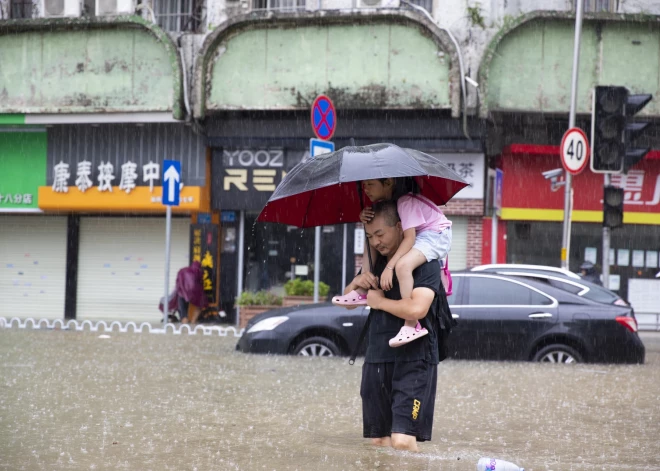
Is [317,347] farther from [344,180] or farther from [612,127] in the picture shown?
[344,180]

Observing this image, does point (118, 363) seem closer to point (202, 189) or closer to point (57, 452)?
point (57, 452)

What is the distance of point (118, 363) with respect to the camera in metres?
12.7

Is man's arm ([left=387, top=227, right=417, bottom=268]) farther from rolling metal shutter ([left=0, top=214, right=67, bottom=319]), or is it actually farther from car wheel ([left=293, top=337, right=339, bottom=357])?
rolling metal shutter ([left=0, top=214, right=67, bottom=319])

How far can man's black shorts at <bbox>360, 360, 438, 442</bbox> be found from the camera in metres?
5.64

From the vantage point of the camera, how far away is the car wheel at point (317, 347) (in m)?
13.3

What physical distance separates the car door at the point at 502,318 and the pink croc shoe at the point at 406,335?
304 inches

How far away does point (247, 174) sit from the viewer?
2283 cm

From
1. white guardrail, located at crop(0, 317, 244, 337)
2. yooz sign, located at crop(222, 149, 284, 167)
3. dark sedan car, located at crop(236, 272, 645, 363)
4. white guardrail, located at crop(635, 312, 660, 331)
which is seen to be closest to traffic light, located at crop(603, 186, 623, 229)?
dark sedan car, located at crop(236, 272, 645, 363)

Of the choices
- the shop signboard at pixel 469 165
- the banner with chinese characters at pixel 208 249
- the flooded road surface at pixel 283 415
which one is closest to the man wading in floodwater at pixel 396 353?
the flooded road surface at pixel 283 415

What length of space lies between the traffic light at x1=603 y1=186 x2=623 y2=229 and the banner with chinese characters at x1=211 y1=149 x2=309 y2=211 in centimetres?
818

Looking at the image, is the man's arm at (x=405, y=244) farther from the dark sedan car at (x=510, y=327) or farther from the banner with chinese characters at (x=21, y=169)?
the banner with chinese characters at (x=21, y=169)

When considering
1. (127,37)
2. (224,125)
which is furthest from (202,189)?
(127,37)

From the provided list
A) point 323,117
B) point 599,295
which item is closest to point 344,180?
point 599,295

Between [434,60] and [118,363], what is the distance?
433 inches
